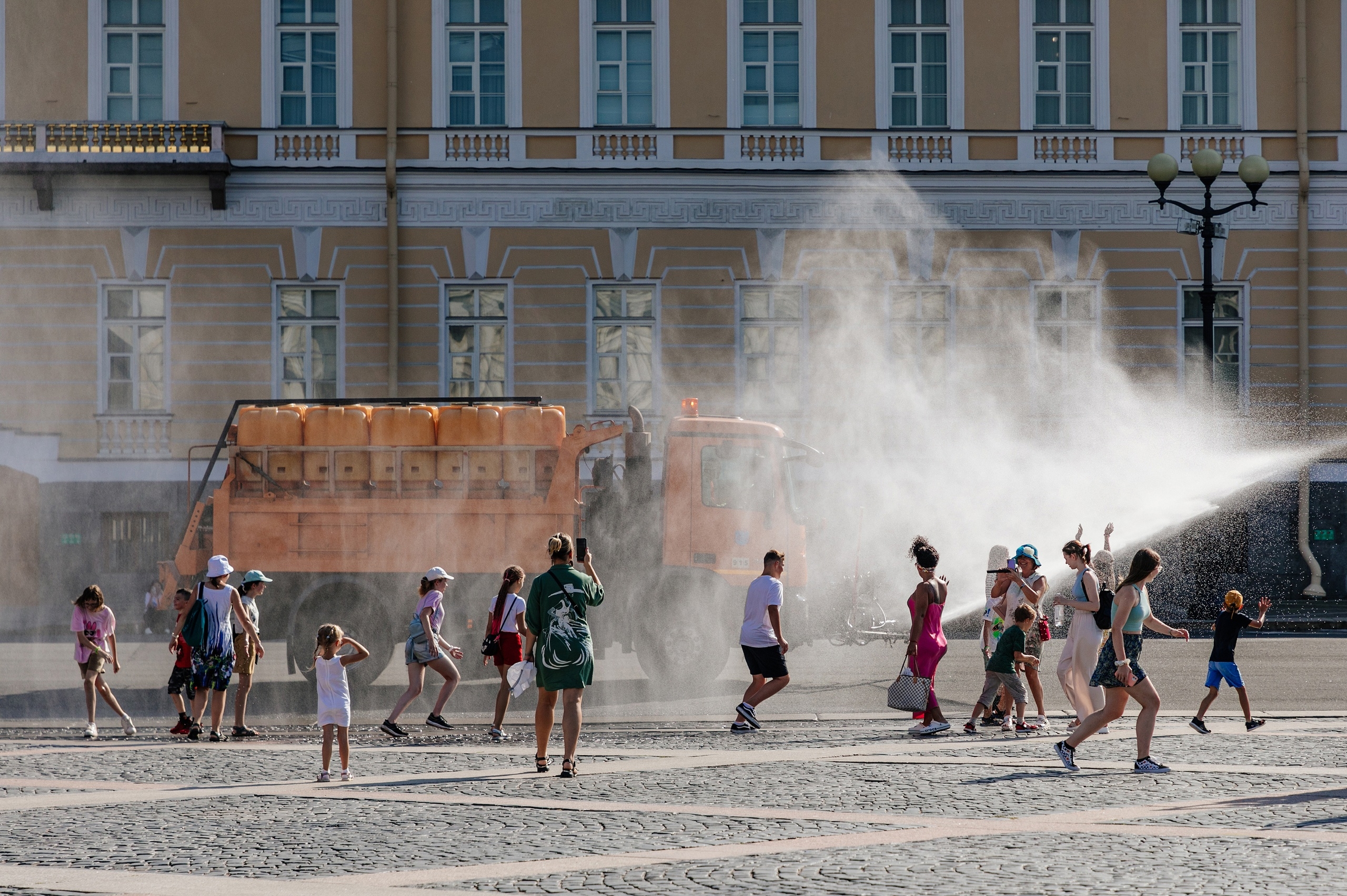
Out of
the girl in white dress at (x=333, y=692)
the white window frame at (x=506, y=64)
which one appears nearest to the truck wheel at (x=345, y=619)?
the girl in white dress at (x=333, y=692)

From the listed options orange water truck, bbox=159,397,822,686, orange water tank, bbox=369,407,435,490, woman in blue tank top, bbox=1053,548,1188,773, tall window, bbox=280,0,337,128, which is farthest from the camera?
tall window, bbox=280,0,337,128

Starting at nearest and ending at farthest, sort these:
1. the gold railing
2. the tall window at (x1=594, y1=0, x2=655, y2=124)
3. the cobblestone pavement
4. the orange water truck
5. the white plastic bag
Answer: the cobblestone pavement
the white plastic bag
the orange water truck
the gold railing
the tall window at (x1=594, y1=0, x2=655, y2=124)

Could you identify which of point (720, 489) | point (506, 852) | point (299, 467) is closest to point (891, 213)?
point (720, 489)

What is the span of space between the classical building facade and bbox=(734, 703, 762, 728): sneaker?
13.6m

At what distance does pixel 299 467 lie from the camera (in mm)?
17047

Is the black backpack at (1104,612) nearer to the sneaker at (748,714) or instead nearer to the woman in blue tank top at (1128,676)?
the woman in blue tank top at (1128,676)

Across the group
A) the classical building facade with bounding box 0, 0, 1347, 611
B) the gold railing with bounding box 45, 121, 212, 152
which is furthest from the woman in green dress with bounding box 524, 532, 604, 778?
the gold railing with bounding box 45, 121, 212, 152

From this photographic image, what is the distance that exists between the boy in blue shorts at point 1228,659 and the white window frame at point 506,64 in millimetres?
17424

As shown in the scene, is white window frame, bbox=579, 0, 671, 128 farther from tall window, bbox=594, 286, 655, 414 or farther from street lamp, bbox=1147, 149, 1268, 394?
street lamp, bbox=1147, 149, 1268, 394

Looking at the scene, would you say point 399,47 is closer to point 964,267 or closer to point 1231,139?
point 964,267

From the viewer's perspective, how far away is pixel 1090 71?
27.6 m

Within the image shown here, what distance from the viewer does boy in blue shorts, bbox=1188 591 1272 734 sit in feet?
42.4

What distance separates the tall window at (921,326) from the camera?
26844 millimetres

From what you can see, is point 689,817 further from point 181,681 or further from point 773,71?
point 773,71
